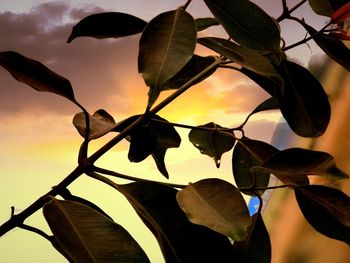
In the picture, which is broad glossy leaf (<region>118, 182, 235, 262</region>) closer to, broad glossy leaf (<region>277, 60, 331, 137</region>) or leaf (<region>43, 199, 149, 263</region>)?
leaf (<region>43, 199, 149, 263</region>)

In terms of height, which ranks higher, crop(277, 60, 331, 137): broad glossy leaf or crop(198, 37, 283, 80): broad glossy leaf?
crop(198, 37, 283, 80): broad glossy leaf

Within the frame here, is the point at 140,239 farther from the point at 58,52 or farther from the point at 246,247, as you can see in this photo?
the point at 246,247

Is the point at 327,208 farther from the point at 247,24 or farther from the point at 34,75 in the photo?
the point at 34,75

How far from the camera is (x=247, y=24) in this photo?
50cm

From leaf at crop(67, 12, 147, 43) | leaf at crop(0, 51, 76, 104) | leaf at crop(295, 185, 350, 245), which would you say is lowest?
leaf at crop(295, 185, 350, 245)

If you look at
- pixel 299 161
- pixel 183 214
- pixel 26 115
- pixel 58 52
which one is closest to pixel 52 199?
pixel 183 214

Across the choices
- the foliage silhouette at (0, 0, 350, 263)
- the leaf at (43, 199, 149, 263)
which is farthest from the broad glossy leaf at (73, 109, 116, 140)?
the leaf at (43, 199, 149, 263)

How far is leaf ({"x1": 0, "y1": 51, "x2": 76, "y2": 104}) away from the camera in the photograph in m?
0.50

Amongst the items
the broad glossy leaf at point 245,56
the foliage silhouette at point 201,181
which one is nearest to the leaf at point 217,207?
the foliage silhouette at point 201,181

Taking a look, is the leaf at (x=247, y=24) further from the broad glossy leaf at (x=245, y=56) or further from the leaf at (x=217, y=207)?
the leaf at (x=217, y=207)

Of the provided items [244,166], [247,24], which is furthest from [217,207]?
[244,166]

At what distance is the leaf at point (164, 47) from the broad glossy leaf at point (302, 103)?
14 cm

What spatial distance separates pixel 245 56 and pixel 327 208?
0.17m

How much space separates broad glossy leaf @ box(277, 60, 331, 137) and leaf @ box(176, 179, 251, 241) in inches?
4.9
